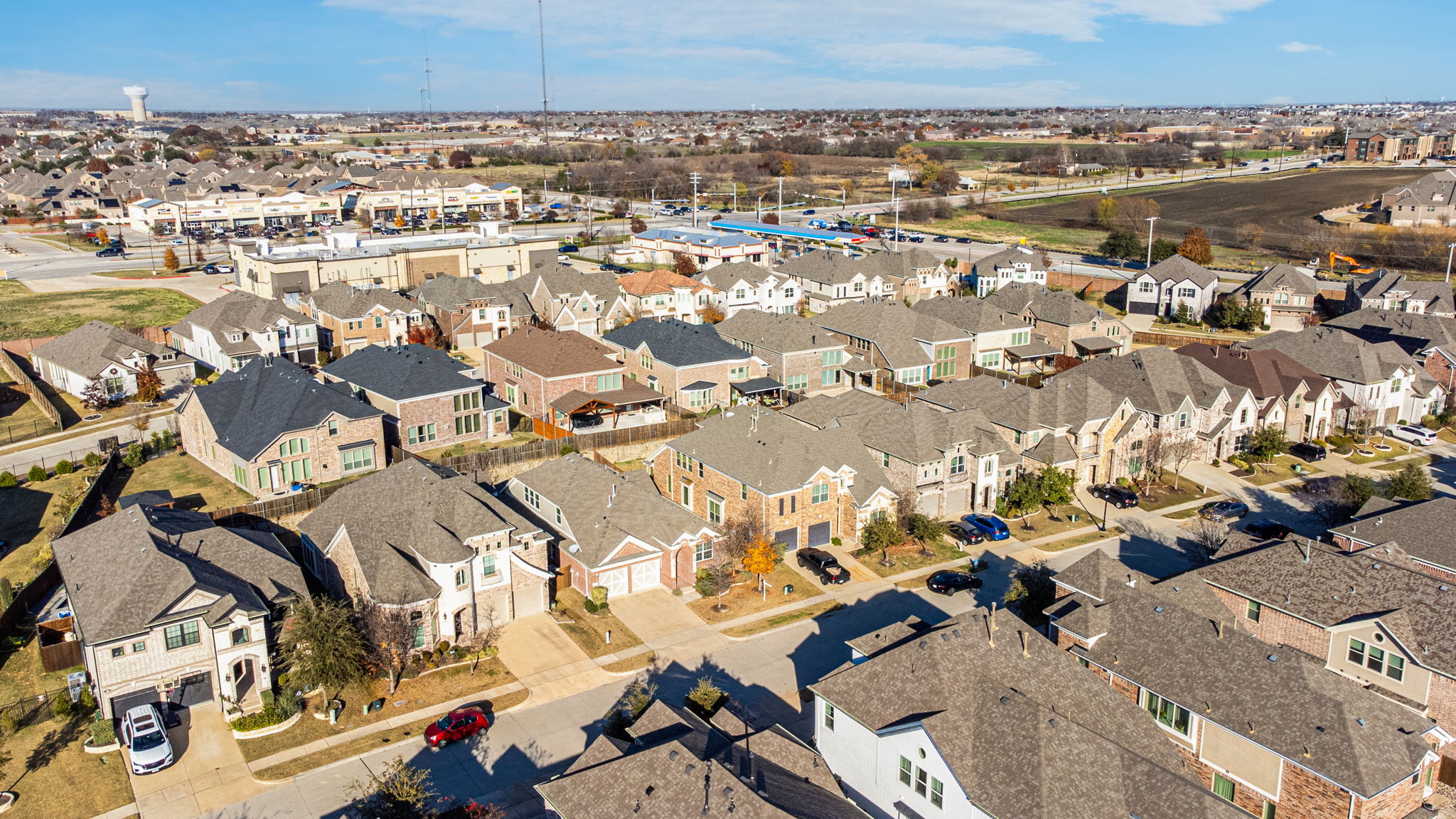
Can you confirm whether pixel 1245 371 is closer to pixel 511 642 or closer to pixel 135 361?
pixel 511 642

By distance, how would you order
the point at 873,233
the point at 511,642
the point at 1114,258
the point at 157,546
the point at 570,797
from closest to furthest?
the point at 570,797 → the point at 157,546 → the point at 511,642 → the point at 1114,258 → the point at 873,233

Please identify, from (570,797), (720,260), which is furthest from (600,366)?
(720,260)

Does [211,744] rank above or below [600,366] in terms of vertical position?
below

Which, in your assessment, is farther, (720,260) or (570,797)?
(720,260)

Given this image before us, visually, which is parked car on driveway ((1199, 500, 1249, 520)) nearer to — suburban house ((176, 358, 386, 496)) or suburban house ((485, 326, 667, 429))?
suburban house ((485, 326, 667, 429))

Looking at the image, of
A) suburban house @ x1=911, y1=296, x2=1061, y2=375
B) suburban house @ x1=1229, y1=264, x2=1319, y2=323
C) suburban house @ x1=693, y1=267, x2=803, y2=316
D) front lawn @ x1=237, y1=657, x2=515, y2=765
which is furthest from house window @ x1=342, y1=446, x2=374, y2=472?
suburban house @ x1=1229, y1=264, x2=1319, y2=323

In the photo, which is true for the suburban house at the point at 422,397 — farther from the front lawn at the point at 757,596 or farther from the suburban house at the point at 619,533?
the front lawn at the point at 757,596
